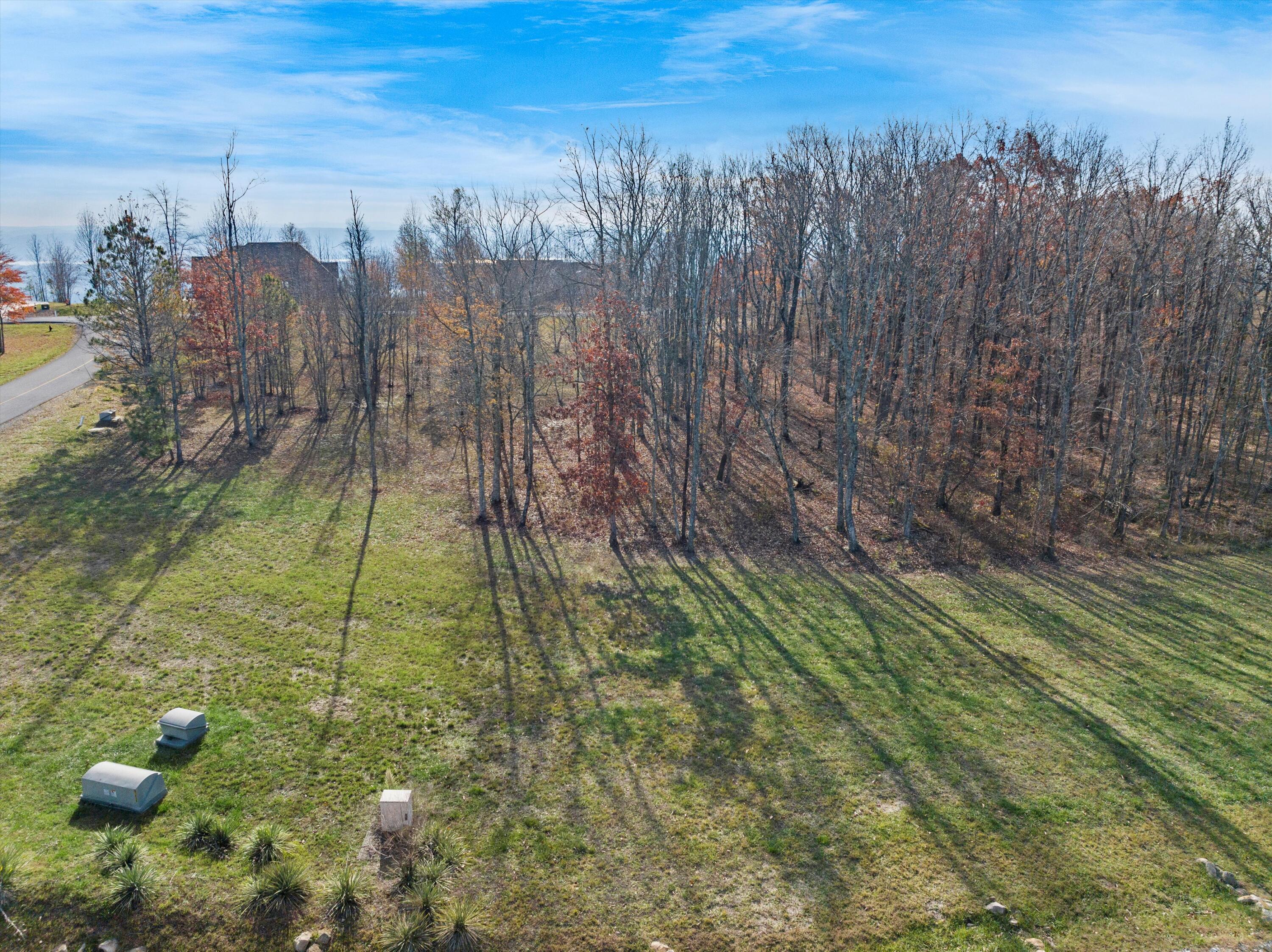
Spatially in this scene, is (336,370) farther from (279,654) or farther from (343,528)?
(279,654)

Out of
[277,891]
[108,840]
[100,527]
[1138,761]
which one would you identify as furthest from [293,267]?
[1138,761]

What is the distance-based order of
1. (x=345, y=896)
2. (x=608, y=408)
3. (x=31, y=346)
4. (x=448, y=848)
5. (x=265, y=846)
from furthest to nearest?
(x=31, y=346)
(x=608, y=408)
(x=448, y=848)
(x=265, y=846)
(x=345, y=896)

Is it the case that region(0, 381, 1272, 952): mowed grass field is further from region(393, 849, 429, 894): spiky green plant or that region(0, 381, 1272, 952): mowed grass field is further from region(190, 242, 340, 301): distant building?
region(190, 242, 340, 301): distant building

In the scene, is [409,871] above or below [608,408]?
below

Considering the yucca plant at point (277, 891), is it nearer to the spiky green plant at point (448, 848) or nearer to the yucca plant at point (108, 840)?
the spiky green plant at point (448, 848)

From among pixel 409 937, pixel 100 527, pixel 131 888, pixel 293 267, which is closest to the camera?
pixel 409 937

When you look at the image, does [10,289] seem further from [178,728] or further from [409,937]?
[409,937]

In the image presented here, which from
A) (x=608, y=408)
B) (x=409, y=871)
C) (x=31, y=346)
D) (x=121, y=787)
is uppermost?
(x=31, y=346)

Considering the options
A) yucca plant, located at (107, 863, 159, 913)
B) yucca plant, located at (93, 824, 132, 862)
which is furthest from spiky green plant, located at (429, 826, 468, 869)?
yucca plant, located at (93, 824, 132, 862)
